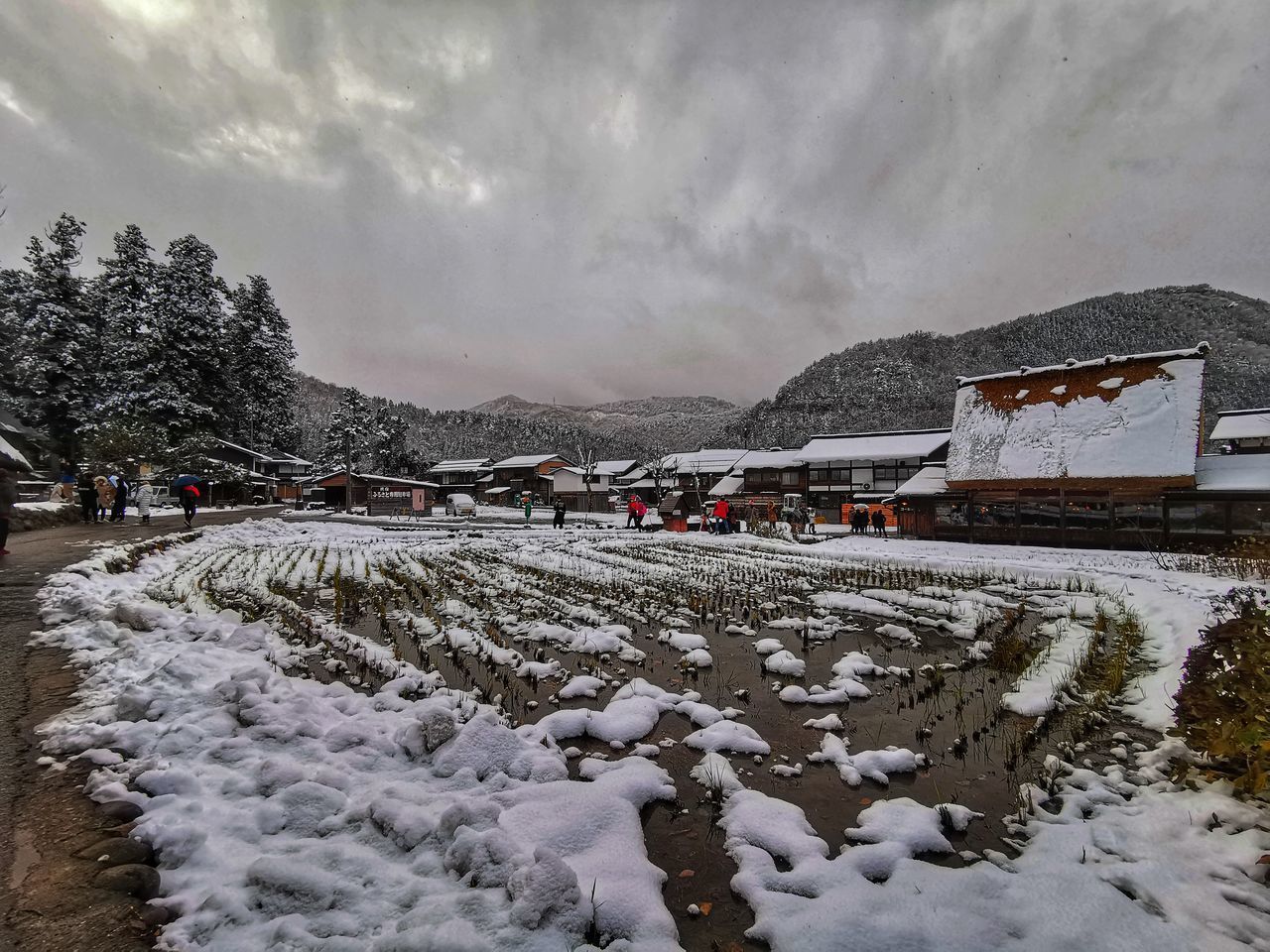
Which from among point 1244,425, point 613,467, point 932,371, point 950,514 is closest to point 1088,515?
point 950,514

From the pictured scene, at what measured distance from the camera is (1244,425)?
26.4 metres

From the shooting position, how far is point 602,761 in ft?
12.0

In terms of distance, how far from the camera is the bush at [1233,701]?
2.80 m

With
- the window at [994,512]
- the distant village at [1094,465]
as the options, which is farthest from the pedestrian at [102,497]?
the window at [994,512]

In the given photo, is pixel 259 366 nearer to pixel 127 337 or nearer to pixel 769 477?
pixel 127 337

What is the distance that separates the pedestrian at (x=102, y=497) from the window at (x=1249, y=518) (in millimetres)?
37592

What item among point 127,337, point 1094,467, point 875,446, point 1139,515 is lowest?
point 1139,515

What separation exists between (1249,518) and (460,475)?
2430 inches

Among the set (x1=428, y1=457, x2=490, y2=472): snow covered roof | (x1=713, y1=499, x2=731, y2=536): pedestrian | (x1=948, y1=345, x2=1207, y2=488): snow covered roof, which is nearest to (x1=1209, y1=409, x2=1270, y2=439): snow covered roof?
(x1=948, y1=345, x2=1207, y2=488): snow covered roof

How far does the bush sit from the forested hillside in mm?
79546

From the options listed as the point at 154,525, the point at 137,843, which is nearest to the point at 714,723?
the point at 137,843

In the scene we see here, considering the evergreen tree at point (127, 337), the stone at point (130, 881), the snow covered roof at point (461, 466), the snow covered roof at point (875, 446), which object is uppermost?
the evergreen tree at point (127, 337)

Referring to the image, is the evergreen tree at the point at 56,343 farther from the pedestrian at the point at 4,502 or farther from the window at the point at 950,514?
the window at the point at 950,514

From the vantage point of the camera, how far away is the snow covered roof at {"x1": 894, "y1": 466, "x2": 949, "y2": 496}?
22547 millimetres
